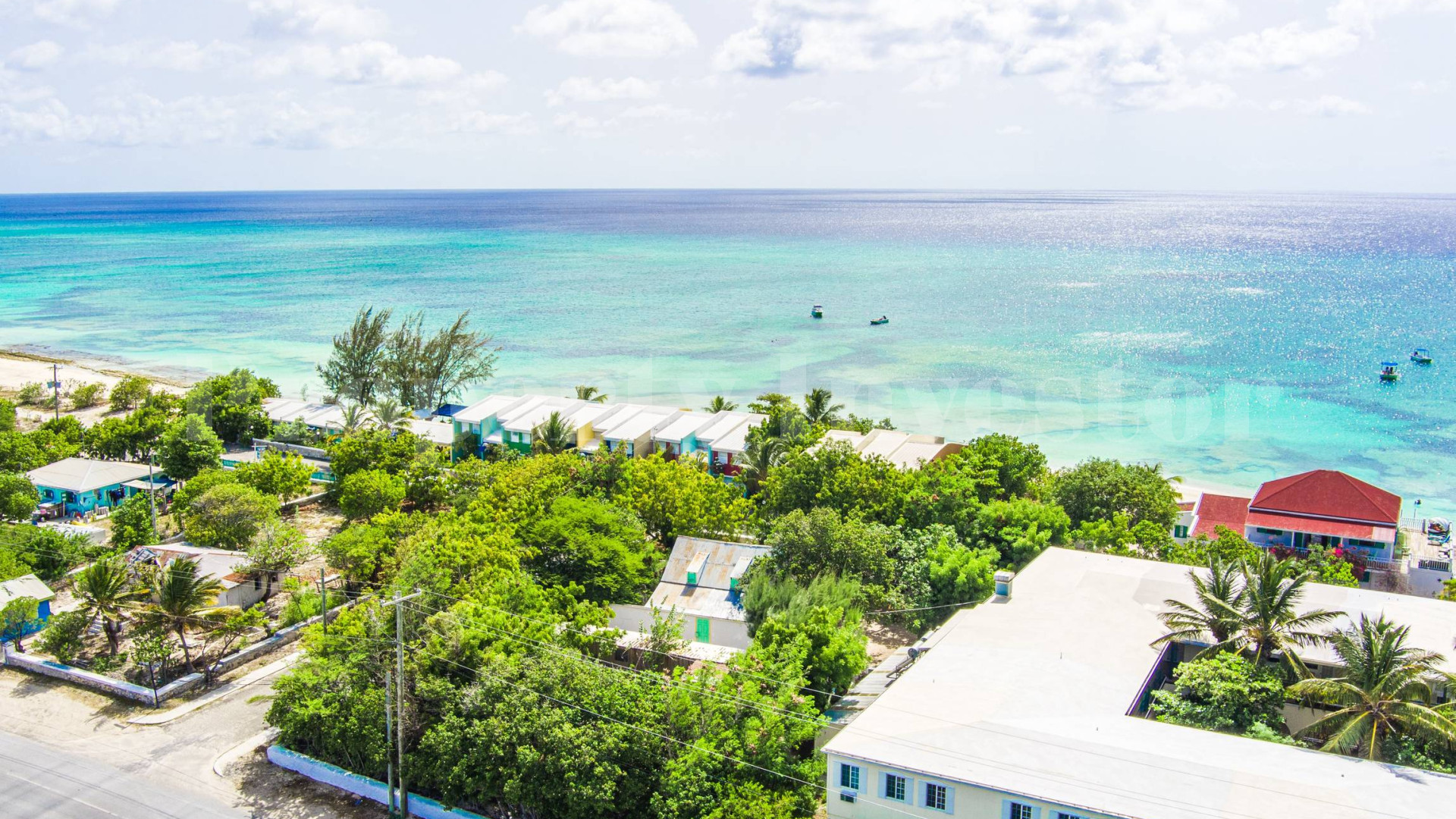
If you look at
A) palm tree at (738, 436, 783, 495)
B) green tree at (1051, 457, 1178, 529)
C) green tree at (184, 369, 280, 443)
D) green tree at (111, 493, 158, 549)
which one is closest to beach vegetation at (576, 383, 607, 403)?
palm tree at (738, 436, 783, 495)

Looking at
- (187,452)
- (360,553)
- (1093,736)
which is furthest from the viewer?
(187,452)

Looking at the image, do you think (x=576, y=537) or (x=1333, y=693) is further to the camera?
(x=576, y=537)

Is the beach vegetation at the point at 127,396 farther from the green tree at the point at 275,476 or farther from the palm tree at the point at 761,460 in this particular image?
the palm tree at the point at 761,460

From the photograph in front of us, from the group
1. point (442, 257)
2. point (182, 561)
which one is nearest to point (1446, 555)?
point (182, 561)

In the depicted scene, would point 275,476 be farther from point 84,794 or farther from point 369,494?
point 84,794

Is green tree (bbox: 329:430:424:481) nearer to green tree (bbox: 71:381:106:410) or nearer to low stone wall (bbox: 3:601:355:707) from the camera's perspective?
low stone wall (bbox: 3:601:355:707)

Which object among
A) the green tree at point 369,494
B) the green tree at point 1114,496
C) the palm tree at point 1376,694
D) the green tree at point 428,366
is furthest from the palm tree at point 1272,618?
the green tree at point 428,366

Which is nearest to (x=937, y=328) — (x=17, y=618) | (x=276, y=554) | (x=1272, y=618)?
(x=276, y=554)

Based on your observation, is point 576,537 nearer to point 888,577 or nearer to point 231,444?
point 888,577

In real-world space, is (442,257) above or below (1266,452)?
above
